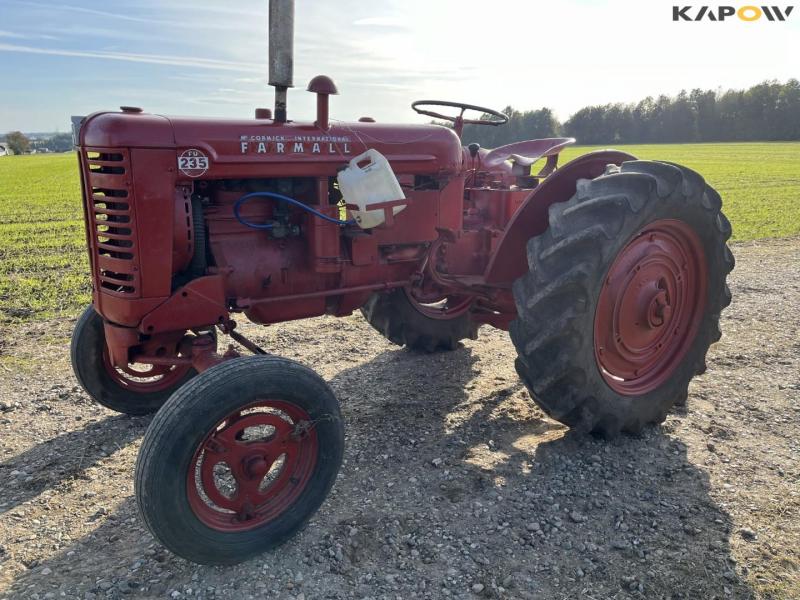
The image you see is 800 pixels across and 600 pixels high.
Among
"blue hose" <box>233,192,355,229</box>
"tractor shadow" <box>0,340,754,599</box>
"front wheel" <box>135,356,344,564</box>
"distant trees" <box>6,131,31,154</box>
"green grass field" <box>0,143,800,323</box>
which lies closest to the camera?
"front wheel" <box>135,356,344,564</box>

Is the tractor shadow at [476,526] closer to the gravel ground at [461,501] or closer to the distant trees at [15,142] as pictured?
the gravel ground at [461,501]

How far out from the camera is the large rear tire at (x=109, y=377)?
152 inches

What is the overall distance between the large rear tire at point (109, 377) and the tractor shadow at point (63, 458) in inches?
5.3

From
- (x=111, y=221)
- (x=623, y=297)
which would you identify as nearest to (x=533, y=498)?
(x=623, y=297)

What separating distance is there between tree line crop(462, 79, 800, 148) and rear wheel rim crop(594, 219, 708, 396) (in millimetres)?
62828

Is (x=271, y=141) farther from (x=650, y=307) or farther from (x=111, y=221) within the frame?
(x=650, y=307)

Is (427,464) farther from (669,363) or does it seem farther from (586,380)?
(669,363)

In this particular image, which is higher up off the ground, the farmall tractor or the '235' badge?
the '235' badge

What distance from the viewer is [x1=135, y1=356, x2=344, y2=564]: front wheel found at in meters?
2.55

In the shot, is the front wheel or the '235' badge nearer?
the front wheel

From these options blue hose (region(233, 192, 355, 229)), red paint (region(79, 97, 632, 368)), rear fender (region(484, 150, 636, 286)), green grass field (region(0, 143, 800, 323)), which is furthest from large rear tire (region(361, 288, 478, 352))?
green grass field (region(0, 143, 800, 323))

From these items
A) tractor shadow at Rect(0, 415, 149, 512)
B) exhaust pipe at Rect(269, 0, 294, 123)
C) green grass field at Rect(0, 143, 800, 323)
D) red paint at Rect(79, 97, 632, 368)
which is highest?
exhaust pipe at Rect(269, 0, 294, 123)

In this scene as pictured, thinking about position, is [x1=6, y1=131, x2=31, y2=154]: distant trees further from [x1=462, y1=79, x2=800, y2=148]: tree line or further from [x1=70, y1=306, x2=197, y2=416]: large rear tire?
[x1=70, y1=306, x2=197, y2=416]: large rear tire

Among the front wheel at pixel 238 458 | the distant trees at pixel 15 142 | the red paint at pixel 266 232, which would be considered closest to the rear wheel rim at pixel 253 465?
the front wheel at pixel 238 458
